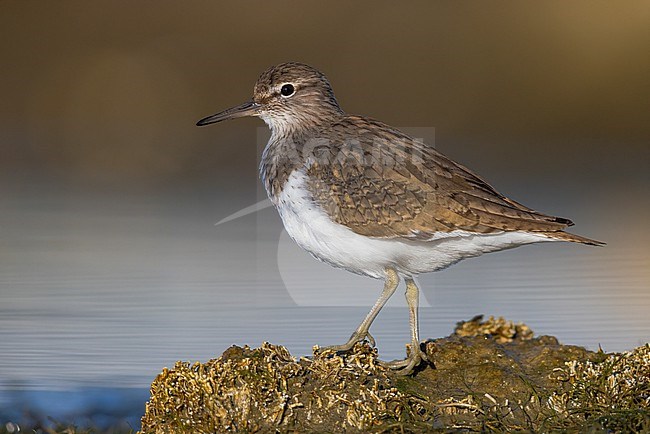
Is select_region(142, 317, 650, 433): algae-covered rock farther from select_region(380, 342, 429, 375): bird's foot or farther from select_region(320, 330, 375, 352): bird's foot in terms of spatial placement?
select_region(320, 330, 375, 352): bird's foot

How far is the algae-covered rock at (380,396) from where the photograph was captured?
19.0ft

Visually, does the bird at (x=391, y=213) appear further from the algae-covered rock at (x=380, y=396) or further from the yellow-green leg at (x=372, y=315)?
the algae-covered rock at (x=380, y=396)

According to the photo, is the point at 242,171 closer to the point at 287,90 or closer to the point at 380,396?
the point at 287,90

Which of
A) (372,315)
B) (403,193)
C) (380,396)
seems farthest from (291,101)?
(380,396)

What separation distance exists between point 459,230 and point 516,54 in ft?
37.2

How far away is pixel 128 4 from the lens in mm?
17219

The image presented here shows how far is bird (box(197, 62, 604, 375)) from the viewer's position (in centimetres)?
691

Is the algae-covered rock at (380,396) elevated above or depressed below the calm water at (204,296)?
below

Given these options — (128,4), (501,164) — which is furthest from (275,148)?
(128,4)

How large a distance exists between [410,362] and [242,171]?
8663 millimetres

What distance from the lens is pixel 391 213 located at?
6.98 meters

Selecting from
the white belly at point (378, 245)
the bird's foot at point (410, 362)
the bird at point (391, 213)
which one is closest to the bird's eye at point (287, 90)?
the bird at point (391, 213)

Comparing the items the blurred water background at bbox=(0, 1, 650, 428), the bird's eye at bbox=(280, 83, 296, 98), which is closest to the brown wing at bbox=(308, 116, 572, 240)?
the bird's eye at bbox=(280, 83, 296, 98)

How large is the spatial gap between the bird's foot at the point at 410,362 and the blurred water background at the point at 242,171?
5.12ft
